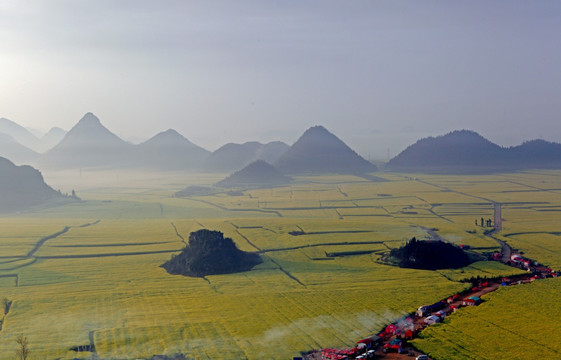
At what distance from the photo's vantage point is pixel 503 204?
4267 inches

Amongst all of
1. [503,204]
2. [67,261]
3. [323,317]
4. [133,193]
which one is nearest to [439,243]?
[323,317]

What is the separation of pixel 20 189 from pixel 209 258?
93.7 m

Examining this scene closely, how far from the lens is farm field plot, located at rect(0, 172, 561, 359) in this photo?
116 feet

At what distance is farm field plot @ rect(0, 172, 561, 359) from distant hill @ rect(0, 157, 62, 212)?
529 inches

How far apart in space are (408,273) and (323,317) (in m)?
17.6

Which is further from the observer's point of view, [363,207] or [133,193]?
[133,193]

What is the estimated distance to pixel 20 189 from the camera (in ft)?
429

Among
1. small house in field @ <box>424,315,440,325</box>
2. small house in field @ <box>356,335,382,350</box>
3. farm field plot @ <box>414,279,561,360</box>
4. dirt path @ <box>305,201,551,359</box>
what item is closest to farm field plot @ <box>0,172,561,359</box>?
small house in field @ <box>356,335,382,350</box>

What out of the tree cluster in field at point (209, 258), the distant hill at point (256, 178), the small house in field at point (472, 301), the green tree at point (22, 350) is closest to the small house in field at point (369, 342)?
the small house in field at point (472, 301)

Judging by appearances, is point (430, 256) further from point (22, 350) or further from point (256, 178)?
point (256, 178)

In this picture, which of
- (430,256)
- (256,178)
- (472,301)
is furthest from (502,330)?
(256,178)

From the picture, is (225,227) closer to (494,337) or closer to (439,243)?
(439,243)

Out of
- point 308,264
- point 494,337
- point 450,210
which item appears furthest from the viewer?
point 450,210

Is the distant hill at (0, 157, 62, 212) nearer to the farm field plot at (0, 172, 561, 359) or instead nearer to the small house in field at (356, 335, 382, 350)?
the farm field plot at (0, 172, 561, 359)
